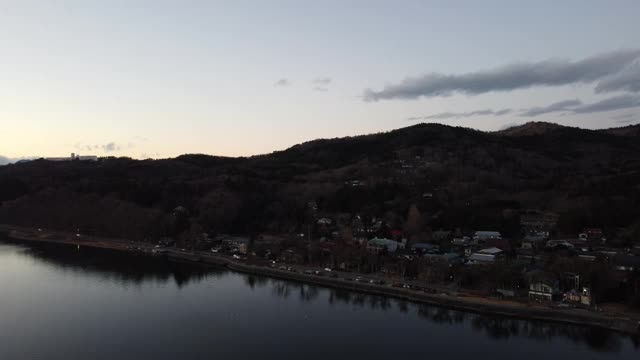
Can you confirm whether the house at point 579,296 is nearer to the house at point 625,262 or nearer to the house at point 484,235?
the house at point 625,262

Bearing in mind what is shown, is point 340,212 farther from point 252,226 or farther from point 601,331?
point 601,331

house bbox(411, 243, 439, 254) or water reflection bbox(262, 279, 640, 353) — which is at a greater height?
house bbox(411, 243, 439, 254)

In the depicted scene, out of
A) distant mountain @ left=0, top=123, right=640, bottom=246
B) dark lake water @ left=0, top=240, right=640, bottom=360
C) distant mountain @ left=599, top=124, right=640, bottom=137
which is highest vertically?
distant mountain @ left=599, top=124, right=640, bottom=137

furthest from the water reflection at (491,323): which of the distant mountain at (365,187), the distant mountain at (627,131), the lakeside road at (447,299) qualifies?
the distant mountain at (627,131)

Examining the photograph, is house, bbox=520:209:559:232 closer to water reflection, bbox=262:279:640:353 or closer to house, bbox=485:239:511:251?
house, bbox=485:239:511:251

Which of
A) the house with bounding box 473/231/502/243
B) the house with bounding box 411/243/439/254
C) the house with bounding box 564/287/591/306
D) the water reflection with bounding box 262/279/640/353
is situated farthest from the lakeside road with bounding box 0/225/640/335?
the house with bounding box 473/231/502/243

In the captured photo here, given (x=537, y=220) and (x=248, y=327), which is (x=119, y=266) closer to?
(x=248, y=327)

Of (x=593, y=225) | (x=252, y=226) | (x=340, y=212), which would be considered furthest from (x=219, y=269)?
(x=593, y=225)

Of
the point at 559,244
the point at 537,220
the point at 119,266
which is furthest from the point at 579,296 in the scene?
the point at 119,266
